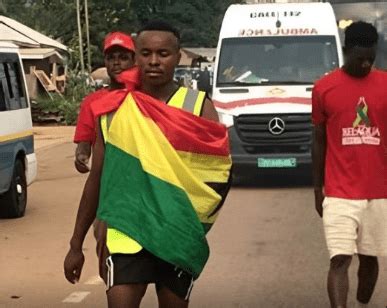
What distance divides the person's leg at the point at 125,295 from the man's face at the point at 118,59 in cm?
208

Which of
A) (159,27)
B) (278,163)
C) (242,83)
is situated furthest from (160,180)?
(242,83)

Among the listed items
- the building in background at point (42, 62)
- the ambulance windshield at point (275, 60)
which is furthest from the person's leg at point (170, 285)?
the building in background at point (42, 62)

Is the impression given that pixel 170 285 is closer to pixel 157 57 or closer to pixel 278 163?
pixel 157 57

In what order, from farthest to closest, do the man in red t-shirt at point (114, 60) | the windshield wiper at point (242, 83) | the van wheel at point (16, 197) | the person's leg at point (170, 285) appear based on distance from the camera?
the windshield wiper at point (242, 83) < the van wheel at point (16, 197) < the man in red t-shirt at point (114, 60) < the person's leg at point (170, 285)

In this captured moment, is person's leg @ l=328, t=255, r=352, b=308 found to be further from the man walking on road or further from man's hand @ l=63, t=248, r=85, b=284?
man's hand @ l=63, t=248, r=85, b=284

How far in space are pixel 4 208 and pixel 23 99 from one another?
160 cm

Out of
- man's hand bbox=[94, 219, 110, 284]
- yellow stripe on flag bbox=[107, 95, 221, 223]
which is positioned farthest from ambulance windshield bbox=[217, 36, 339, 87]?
yellow stripe on flag bbox=[107, 95, 221, 223]

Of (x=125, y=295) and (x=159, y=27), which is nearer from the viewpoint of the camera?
(x=125, y=295)

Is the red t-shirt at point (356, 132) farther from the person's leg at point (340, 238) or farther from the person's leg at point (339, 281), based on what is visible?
the person's leg at point (339, 281)

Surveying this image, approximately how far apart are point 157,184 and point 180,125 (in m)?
0.28

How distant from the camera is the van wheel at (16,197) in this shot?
572 inches

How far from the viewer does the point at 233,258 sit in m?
11.1

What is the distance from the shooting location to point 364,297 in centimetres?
767

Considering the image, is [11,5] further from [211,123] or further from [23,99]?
[211,123]
